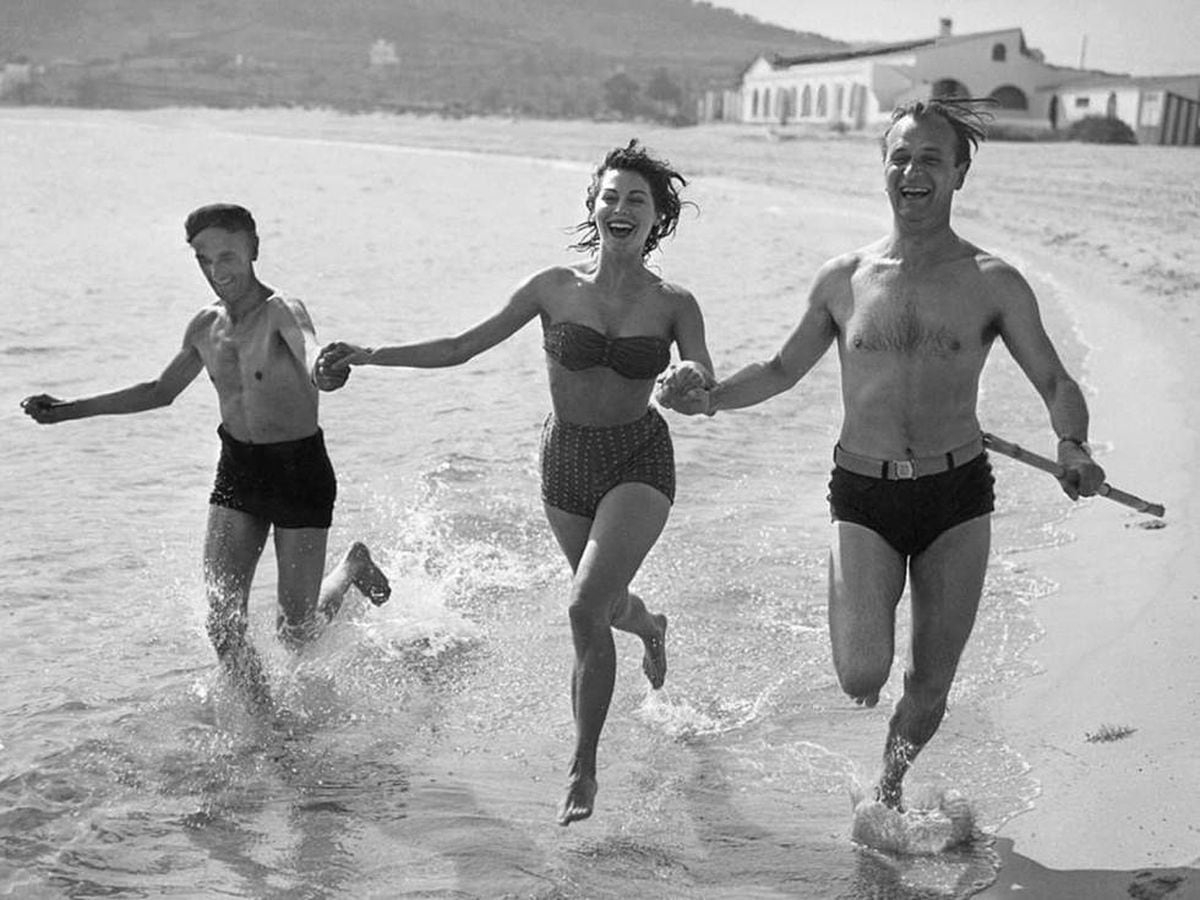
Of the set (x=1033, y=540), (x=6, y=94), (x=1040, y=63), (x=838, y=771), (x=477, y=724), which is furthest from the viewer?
(x=6, y=94)

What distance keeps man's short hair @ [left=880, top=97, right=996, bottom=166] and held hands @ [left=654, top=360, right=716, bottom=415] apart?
33.2 inches

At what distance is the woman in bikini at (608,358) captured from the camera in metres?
5.00

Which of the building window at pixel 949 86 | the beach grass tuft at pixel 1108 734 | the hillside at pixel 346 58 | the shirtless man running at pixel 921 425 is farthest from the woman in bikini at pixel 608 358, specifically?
the hillside at pixel 346 58

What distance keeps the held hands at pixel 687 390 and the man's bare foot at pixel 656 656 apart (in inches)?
51.3

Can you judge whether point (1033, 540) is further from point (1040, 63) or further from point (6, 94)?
point (6, 94)

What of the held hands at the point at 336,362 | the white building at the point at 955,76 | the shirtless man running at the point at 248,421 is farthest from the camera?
the white building at the point at 955,76

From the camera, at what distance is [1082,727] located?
5469 millimetres

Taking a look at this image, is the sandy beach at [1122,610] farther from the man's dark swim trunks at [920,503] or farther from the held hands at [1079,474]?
the held hands at [1079,474]

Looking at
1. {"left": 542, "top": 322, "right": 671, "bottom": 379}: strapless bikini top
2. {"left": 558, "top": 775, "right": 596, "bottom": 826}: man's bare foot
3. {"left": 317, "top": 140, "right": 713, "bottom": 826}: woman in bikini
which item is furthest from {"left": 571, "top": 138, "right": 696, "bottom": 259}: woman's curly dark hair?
{"left": 558, "top": 775, "right": 596, "bottom": 826}: man's bare foot

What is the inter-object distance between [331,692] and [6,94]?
10117 cm

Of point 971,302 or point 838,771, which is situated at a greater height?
point 971,302

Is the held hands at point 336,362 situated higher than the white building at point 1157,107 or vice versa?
the white building at point 1157,107

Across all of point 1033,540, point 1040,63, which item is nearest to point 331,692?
point 1033,540

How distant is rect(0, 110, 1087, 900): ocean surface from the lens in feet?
15.5
